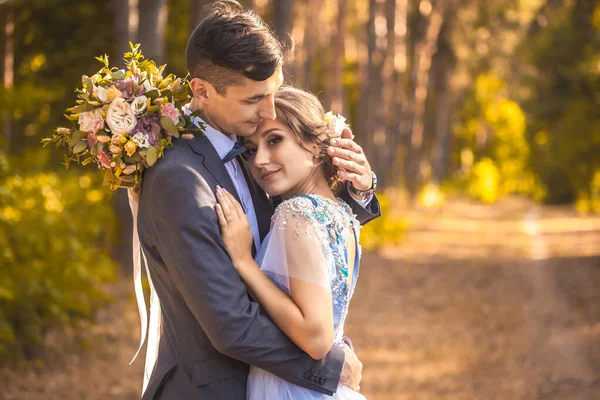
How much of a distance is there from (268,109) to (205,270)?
72 centimetres

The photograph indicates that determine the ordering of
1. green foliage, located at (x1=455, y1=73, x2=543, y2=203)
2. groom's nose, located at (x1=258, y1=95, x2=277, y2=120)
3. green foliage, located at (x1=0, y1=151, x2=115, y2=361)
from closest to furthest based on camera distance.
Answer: groom's nose, located at (x1=258, y1=95, x2=277, y2=120)
green foliage, located at (x1=0, y1=151, x2=115, y2=361)
green foliage, located at (x1=455, y1=73, x2=543, y2=203)

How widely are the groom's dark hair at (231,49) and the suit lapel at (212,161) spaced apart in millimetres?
203

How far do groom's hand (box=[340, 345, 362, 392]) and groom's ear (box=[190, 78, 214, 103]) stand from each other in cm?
A: 116

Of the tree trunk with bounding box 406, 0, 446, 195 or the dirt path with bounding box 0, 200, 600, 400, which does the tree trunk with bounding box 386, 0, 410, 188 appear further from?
the dirt path with bounding box 0, 200, 600, 400

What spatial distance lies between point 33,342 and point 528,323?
7.06 m

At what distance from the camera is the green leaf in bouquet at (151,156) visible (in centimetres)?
283

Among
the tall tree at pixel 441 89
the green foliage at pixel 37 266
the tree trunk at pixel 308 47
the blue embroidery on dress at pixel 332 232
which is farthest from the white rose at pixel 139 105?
the tall tree at pixel 441 89

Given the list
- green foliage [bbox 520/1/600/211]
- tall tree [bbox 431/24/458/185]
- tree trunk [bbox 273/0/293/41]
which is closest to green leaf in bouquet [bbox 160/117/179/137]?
tree trunk [bbox 273/0/293/41]

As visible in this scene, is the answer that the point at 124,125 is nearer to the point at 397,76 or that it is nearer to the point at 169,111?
the point at 169,111

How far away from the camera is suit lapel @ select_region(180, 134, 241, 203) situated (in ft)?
9.86

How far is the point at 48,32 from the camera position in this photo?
12938 millimetres

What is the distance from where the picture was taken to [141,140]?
288cm

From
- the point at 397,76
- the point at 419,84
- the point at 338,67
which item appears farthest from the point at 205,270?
the point at 419,84

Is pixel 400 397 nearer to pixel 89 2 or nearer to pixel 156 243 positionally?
pixel 156 243
